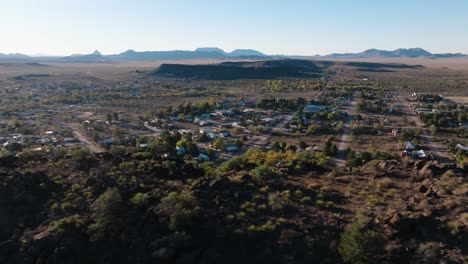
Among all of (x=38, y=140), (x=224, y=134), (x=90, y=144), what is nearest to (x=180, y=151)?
(x=224, y=134)

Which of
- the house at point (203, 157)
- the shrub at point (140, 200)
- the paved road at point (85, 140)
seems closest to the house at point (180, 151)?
the house at point (203, 157)

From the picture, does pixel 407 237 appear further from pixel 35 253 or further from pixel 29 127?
pixel 29 127

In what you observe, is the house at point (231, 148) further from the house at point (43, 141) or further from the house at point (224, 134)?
the house at point (43, 141)

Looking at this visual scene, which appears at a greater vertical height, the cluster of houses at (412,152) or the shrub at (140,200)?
the shrub at (140,200)

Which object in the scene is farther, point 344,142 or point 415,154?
point 344,142

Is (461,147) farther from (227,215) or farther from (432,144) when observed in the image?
(227,215)

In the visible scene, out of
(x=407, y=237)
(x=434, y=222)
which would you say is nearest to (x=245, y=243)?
(x=407, y=237)
